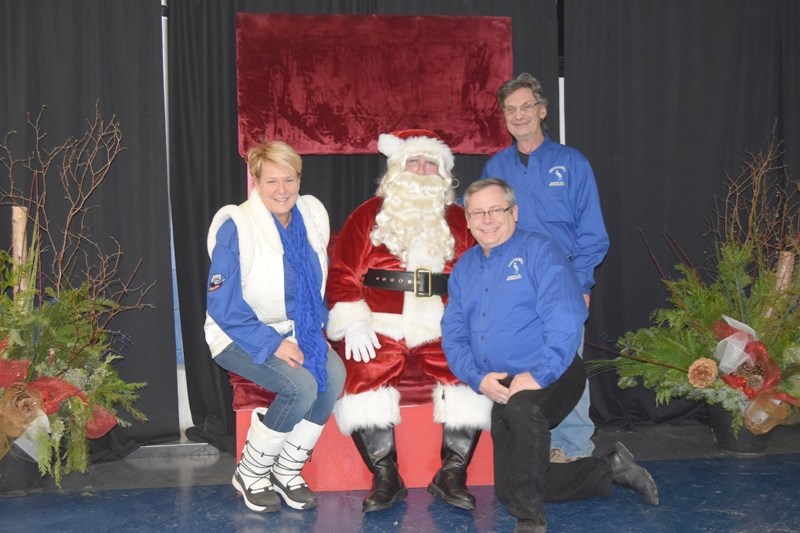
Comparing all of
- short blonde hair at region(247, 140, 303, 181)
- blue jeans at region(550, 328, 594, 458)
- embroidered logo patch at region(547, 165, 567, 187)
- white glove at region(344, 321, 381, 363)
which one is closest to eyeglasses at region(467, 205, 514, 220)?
embroidered logo patch at region(547, 165, 567, 187)

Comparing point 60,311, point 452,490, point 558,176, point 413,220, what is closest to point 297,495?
point 452,490

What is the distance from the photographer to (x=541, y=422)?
2.85 m

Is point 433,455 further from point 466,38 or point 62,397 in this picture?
point 466,38

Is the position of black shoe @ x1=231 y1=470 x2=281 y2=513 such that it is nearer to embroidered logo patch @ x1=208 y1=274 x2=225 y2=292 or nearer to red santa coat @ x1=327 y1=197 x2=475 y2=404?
red santa coat @ x1=327 y1=197 x2=475 y2=404

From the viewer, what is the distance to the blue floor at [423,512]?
3.01 meters

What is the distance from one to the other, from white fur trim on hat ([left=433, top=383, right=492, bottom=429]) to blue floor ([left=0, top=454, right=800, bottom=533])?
34 cm

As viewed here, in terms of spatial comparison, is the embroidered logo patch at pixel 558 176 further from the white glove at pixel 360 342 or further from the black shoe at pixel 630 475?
the black shoe at pixel 630 475

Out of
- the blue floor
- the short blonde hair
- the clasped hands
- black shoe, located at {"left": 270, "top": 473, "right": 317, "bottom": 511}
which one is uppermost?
the short blonde hair

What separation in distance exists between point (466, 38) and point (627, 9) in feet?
3.81

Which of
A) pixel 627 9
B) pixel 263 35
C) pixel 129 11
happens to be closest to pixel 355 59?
pixel 263 35

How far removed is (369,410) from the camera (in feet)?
10.6

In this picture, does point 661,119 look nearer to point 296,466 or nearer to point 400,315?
point 400,315

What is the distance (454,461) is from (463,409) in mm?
220

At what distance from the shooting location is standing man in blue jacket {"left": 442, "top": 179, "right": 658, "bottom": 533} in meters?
2.85
